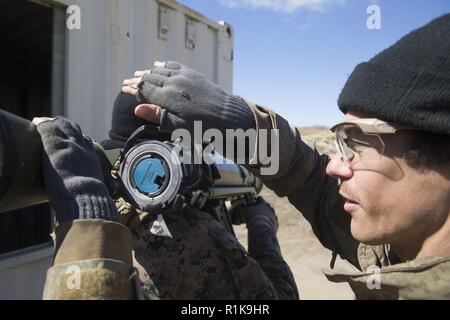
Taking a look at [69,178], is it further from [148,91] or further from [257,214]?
[257,214]

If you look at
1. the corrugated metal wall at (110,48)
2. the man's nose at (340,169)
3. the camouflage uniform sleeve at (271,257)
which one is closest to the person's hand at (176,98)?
the man's nose at (340,169)

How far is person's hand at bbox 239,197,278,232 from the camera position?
85.7 inches

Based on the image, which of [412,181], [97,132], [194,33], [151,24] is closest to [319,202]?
[412,181]

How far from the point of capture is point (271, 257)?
1.87 m

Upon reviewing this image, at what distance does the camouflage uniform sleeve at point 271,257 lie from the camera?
178 cm

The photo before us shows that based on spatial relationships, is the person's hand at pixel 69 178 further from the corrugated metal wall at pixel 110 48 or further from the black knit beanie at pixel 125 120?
the corrugated metal wall at pixel 110 48

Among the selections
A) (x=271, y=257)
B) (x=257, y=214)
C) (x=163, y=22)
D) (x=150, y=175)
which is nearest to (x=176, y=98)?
(x=150, y=175)

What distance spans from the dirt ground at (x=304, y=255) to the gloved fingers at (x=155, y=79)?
2031 mm

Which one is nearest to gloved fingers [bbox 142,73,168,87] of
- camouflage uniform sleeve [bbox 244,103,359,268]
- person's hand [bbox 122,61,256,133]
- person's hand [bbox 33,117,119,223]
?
person's hand [bbox 122,61,256,133]

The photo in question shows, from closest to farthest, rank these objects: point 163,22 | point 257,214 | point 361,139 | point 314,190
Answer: point 361,139, point 314,190, point 257,214, point 163,22

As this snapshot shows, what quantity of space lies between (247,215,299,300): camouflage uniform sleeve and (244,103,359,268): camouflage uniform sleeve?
1.08 feet

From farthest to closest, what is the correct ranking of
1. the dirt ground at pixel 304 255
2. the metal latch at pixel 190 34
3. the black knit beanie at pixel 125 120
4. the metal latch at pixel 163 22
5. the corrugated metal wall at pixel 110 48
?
the dirt ground at pixel 304 255 < the metal latch at pixel 190 34 < the metal latch at pixel 163 22 < the corrugated metal wall at pixel 110 48 < the black knit beanie at pixel 125 120

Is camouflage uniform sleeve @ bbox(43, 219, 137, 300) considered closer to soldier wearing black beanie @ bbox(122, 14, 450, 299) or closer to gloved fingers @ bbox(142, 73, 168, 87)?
gloved fingers @ bbox(142, 73, 168, 87)

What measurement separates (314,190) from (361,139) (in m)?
0.51
